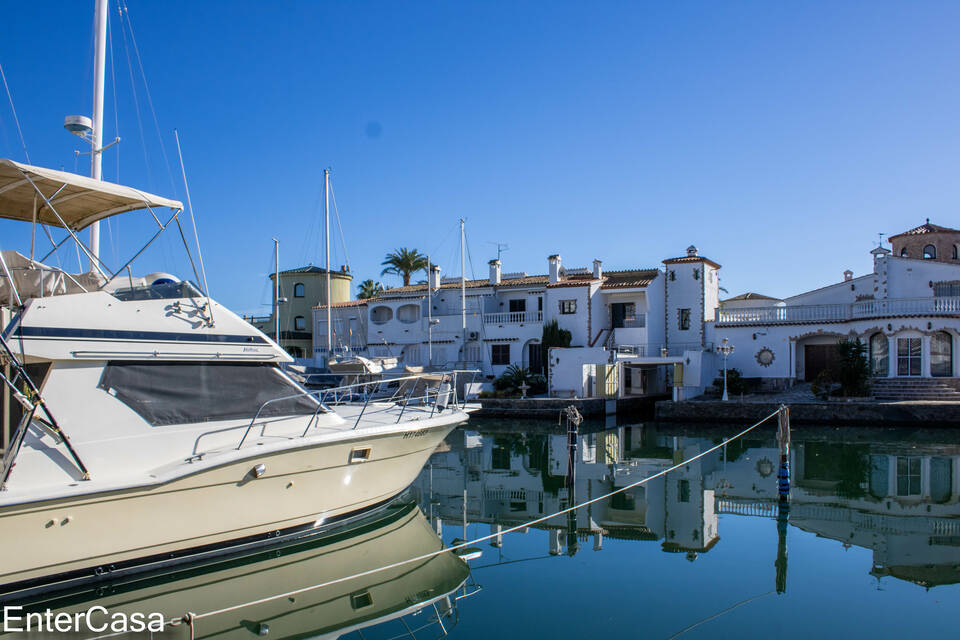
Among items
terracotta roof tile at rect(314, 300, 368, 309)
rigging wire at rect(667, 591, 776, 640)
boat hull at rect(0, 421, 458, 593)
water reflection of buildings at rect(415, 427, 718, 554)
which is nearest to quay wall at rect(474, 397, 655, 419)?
water reflection of buildings at rect(415, 427, 718, 554)

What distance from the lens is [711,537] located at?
1028cm

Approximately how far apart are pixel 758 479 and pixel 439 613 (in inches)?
402

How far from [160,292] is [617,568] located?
7.58m

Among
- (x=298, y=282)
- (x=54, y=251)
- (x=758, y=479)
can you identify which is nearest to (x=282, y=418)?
(x=54, y=251)

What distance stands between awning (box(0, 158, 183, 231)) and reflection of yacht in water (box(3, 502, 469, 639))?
519 centimetres

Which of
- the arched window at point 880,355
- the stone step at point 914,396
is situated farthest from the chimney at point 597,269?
the stone step at point 914,396

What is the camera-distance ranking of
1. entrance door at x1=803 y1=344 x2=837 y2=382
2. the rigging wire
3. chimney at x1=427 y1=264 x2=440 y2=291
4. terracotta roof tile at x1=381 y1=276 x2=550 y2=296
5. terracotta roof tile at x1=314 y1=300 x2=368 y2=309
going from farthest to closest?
terracotta roof tile at x1=314 y1=300 x2=368 y2=309, chimney at x1=427 y1=264 x2=440 y2=291, terracotta roof tile at x1=381 y1=276 x2=550 y2=296, entrance door at x1=803 y1=344 x2=837 y2=382, the rigging wire

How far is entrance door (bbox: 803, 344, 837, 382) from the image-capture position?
30.1 metres

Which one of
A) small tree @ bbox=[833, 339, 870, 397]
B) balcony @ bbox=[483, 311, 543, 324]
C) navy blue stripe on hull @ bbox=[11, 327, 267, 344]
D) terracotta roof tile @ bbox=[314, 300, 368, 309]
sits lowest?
small tree @ bbox=[833, 339, 870, 397]

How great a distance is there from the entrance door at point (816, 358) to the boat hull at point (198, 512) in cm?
2610

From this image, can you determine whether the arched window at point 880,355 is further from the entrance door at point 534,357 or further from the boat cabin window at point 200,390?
the boat cabin window at point 200,390

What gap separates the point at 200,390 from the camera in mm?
9102

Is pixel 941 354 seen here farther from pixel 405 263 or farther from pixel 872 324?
pixel 405 263

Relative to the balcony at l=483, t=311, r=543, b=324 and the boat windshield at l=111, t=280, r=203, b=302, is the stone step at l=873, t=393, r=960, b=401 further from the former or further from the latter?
the boat windshield at l=111, t=280, r=203, b=302
